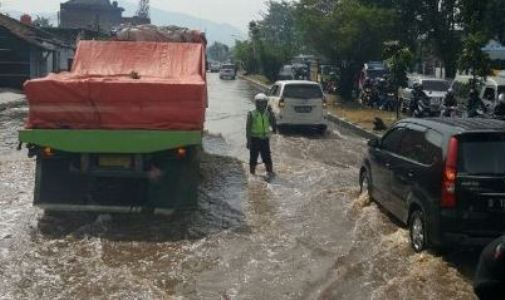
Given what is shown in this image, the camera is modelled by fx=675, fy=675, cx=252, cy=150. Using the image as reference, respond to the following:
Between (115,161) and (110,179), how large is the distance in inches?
13.0

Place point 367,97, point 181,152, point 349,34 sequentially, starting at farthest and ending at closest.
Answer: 1. point 349,34
2. point 367,97
3. point 181,152

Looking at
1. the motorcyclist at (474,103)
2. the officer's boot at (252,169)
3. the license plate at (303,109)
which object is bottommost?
the officer's boot at (252,169)

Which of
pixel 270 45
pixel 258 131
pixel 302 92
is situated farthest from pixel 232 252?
pixel 270 45

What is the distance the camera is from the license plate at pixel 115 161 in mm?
9102

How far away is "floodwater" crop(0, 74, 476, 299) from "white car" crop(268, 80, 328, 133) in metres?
7.90

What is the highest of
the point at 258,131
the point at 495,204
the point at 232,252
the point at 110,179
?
the point at 258,131

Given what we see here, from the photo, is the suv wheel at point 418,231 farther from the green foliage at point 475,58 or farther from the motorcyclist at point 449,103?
the motorcyclist at point 449,103

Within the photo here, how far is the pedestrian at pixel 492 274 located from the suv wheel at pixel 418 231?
13.5 ft

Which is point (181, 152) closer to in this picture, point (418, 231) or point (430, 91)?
point (418, 231)

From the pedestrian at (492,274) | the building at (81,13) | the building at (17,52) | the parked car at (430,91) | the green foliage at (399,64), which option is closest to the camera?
the pedestrian at (492,274)

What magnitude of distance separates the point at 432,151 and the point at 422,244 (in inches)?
41.5

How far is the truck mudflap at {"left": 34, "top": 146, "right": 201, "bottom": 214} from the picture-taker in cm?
910

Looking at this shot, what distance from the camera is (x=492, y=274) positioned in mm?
3291

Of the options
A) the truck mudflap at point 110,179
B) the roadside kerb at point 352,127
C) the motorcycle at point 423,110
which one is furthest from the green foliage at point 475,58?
the truck mudflap at point 110,179
